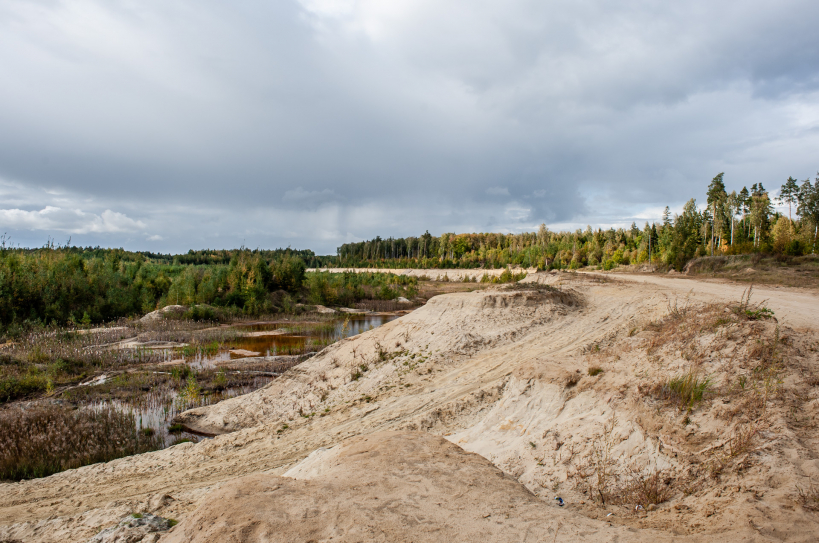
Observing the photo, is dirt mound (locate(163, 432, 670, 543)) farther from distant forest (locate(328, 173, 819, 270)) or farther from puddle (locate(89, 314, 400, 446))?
distant forest (locate(328, 173, 819, 270))

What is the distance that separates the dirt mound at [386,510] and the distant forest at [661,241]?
46.0 m

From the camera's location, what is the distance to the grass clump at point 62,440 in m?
7.48

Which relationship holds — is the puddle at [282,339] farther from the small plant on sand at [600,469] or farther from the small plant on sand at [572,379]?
the small plant on sand at [600,469]

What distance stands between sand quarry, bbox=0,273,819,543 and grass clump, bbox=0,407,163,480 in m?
0.81

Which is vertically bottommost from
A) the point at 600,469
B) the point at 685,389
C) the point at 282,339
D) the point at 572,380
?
the point at 282,339

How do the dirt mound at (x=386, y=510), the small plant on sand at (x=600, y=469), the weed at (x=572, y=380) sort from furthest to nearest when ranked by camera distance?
the weed at (x=572, y=380) < the small plant on sand at (x=600, y=469) < the dirt mound at (x=386, y=510)

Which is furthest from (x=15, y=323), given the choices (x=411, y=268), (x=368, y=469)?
(x=411, y=268)

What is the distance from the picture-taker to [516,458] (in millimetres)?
5793

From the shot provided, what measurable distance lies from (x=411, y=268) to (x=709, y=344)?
91175mm

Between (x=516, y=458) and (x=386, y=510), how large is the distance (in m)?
2.85

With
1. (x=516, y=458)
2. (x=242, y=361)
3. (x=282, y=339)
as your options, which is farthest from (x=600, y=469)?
(x=282, y=339)

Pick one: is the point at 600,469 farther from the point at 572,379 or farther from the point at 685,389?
the point at 572,379

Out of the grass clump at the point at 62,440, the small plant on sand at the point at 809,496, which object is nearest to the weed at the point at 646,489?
the small plant on sand at the point at 809,496

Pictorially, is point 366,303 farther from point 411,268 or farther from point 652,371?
point 411,268
